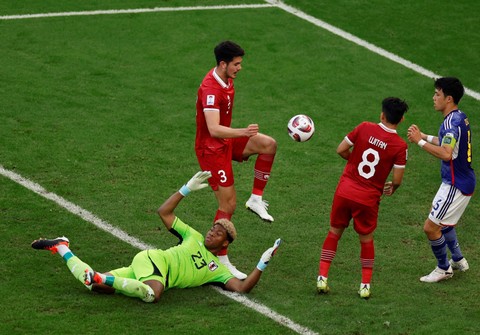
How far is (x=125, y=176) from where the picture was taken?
14.9 meters

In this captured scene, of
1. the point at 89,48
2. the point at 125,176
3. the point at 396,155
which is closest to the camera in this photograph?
the point at 396,155

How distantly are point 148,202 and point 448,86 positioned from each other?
15.0 feet

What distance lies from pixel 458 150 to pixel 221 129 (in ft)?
9.07

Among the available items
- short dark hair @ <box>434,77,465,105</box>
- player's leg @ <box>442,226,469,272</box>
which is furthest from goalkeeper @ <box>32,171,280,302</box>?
short dark hair @ <box>434,77,465,105</box>

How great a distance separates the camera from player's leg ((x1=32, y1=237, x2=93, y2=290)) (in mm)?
10953

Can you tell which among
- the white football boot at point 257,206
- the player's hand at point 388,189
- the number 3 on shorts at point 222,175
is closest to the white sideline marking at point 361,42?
the white football boot at point 257,206

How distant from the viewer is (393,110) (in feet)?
36.6

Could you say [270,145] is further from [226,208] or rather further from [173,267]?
[173,267]

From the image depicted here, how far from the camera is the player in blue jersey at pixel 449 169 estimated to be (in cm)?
1179

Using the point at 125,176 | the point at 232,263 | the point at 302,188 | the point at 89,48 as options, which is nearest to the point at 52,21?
the point at 89,48

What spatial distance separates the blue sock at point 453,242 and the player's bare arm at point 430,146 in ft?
3.46

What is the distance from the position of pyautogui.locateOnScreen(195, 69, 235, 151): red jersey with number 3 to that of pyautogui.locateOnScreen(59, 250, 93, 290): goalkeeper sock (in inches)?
82.4

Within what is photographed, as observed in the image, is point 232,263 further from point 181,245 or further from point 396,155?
point 396,155

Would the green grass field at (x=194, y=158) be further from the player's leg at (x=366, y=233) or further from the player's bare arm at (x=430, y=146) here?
the player's bare arm at (x=430, y=146)
